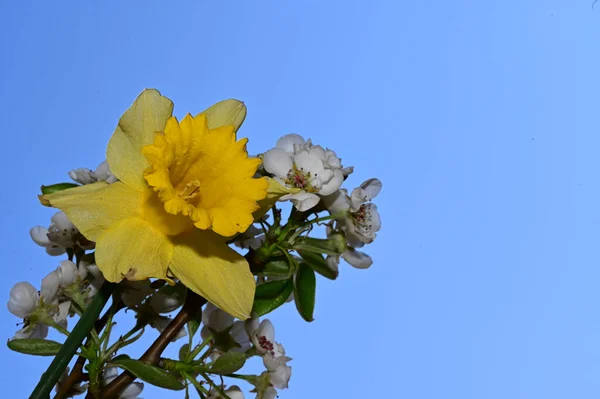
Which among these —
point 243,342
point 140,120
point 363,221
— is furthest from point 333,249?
point 140,120

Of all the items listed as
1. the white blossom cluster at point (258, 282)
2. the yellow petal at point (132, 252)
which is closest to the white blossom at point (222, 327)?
the white blossom cluster at point (258, 282)

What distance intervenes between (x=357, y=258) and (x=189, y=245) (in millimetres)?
319

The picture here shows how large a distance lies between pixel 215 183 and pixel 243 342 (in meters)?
0.32

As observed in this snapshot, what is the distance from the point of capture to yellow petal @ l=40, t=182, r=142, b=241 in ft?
3.02

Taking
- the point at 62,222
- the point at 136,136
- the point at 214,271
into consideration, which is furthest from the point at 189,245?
the point at 62,222

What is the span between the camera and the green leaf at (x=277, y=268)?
1.14 meters

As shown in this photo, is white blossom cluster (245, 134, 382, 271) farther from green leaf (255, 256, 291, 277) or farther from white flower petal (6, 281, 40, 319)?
white flower petal (6, 281, 40, 319)

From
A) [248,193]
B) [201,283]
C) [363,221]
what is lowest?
[201,283]

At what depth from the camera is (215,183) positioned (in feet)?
3.27

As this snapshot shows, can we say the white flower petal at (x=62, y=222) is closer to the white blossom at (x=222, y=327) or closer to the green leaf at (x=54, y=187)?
the green leaf at (x=54, y=187)

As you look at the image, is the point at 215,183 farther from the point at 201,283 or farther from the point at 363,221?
the point at 363,221

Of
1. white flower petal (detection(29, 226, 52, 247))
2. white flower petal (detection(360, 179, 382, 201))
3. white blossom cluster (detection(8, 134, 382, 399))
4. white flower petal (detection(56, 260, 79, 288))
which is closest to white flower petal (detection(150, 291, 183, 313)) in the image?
white blossom cluster (detection(8, 134, 382, 399))

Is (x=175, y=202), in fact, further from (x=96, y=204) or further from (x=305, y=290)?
(x=305, y=290)

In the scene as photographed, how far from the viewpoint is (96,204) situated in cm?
94
